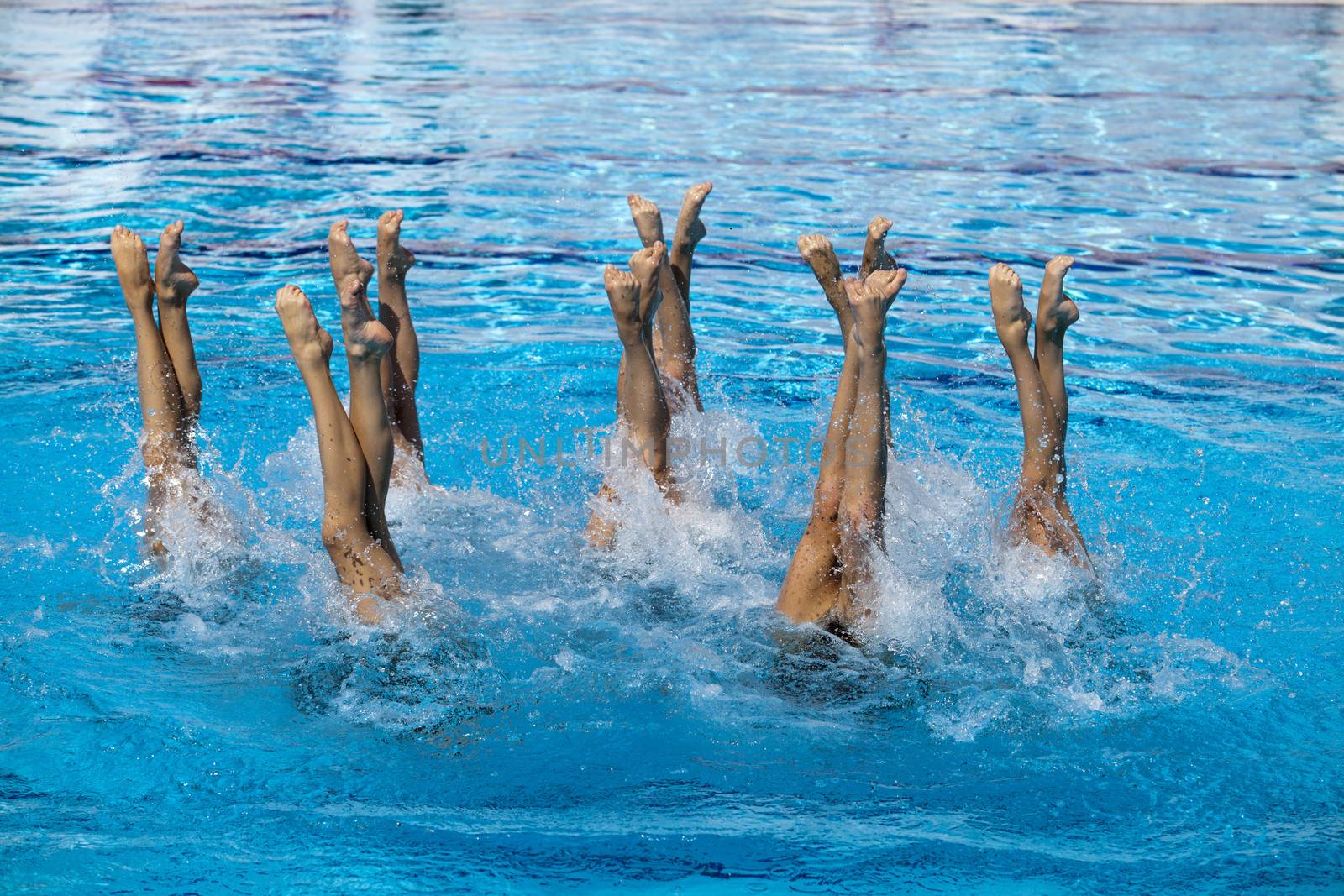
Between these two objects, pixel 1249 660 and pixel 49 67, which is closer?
pixel 1249 660

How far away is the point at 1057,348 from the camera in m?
3.12

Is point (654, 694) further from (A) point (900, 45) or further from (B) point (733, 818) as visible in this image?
(A) point (900, 45)

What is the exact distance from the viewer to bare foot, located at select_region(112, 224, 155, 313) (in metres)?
3.14

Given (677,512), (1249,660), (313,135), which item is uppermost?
(313,135)

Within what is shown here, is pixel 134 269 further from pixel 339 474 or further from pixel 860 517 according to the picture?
pixel 860 517

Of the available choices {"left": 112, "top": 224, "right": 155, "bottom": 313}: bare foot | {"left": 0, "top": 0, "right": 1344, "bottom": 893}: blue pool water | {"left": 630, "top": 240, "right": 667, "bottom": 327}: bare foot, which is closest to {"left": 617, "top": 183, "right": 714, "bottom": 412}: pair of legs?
{"left": 0, "top": 0, "right": 1344, "bottom": 893}: blue pool water

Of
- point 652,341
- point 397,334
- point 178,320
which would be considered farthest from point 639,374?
point 178,320

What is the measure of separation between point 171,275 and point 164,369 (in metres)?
0.25

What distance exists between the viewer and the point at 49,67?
11461 millimetres

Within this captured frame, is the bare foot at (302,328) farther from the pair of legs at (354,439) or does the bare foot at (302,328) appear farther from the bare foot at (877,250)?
the bare foot at (877,250)

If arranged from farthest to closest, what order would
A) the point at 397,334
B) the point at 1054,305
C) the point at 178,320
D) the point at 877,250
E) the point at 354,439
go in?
the point at 397,334 < the point at 877,250 < the point at 178,320 < the point at 1054,305 < the point at 354,439

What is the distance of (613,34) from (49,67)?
19.1 ft

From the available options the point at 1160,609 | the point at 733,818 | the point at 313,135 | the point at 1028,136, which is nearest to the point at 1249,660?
the point at 1160,609

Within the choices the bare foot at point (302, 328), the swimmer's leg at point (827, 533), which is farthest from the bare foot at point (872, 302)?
the bare foot at point (302, 328)
